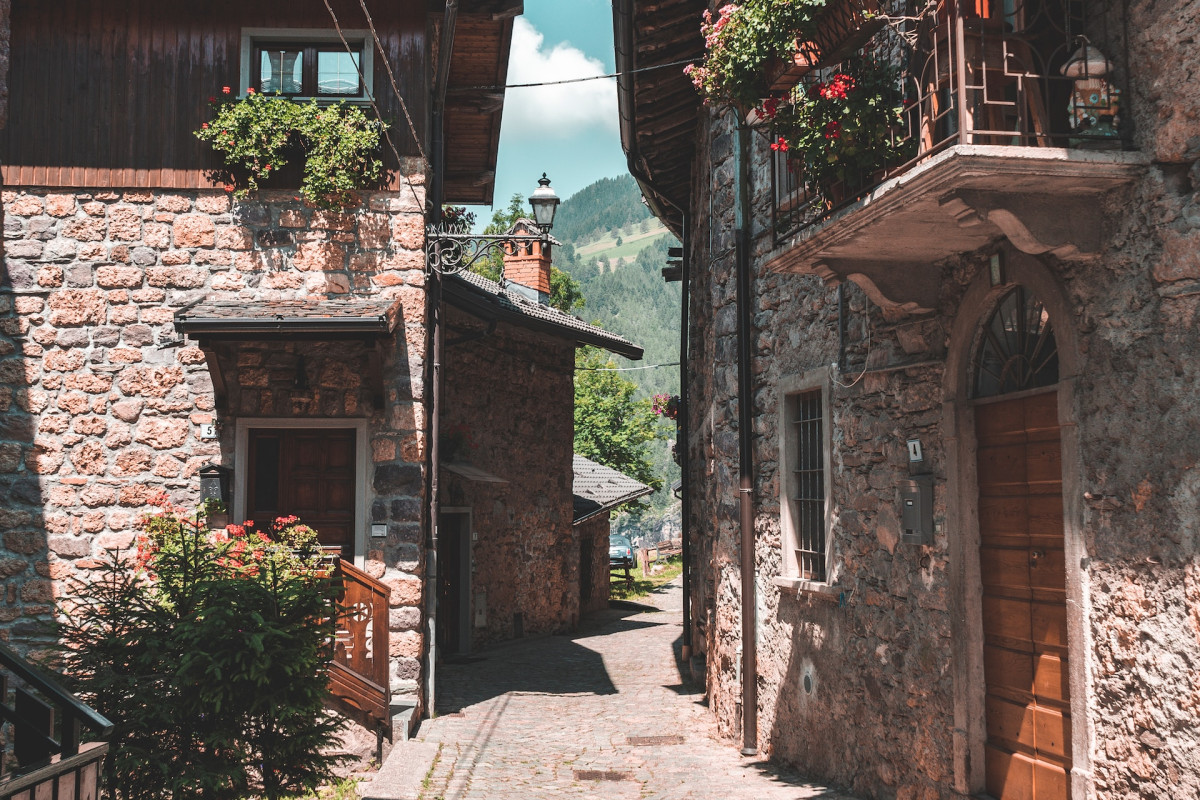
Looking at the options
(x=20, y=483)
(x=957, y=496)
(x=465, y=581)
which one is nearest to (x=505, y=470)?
(x=465, y=581)

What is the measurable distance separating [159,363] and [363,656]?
3.09 metres

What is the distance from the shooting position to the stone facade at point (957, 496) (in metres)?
3.96

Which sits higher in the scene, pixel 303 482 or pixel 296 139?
pixel 296 139

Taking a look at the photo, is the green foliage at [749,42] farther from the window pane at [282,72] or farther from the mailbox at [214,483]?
the mailbox at [214,483]

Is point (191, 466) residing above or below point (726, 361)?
below

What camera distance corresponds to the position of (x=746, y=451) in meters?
8.58

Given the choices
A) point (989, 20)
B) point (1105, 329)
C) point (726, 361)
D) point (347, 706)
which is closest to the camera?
point (1105, 329)

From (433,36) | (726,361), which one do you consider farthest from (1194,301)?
(433,36)

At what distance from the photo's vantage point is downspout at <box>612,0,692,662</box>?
9461 millimetres

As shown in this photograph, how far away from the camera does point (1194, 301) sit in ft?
12.7

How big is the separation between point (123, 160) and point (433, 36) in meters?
2.95

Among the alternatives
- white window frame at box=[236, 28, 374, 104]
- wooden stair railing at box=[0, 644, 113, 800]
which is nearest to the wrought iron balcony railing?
wooden stair railing at box=[0, 644, 113, 800]

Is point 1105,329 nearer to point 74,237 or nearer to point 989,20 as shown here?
point 989,20

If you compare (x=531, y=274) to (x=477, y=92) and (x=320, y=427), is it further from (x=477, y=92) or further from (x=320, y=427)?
(x=320, y=427)
